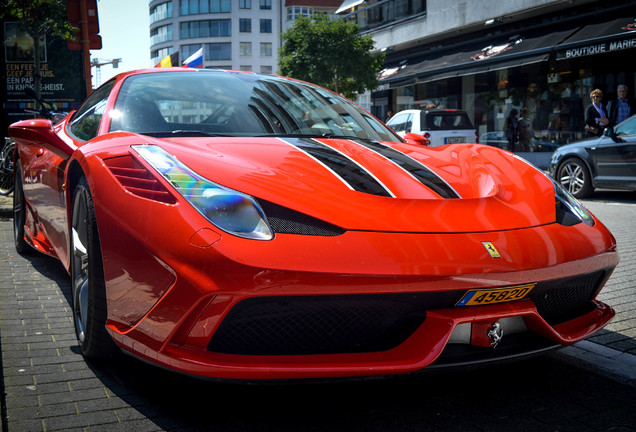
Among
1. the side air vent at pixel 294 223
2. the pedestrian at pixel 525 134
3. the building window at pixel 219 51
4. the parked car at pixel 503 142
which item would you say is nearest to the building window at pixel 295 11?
the building window at pixel 219 51

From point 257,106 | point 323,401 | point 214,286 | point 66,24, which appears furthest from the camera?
point 66,24

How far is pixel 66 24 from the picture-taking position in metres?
12.6

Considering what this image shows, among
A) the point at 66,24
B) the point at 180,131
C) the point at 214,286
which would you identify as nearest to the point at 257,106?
the point at 180,131

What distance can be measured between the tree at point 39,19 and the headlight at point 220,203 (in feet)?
34.1

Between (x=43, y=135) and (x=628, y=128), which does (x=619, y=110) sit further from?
(x=43, y=135)

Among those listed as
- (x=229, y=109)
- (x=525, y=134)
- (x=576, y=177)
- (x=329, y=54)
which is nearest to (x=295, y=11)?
(x=329, y=54)

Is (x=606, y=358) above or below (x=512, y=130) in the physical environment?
below

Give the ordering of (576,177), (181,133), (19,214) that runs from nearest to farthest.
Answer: (181,133) < (19,214) < (576,177)

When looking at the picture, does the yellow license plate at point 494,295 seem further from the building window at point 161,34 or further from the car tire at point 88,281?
the building window at point 161,34

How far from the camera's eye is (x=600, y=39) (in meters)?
15.6

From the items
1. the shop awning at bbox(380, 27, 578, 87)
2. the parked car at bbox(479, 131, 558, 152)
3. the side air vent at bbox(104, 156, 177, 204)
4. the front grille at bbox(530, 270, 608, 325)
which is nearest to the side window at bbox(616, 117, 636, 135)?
the shop awning at bbox(380, 27, 578, 87)

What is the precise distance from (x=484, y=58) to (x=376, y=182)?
1862 cm

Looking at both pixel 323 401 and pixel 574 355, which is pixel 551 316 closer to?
pixel 574 355

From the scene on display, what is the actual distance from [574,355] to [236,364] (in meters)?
1.69
